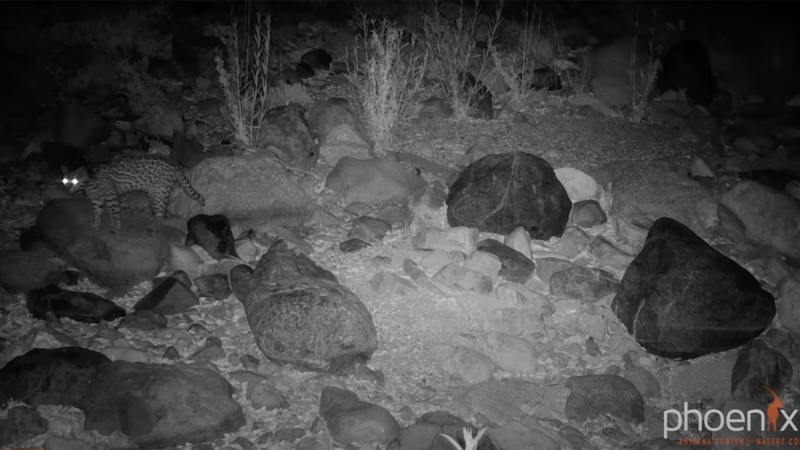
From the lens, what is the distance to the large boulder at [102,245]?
4.45 meters

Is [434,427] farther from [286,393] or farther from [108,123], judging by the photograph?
[108,123]

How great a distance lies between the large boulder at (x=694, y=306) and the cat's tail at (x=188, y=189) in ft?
10.3

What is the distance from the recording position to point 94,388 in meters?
3.52

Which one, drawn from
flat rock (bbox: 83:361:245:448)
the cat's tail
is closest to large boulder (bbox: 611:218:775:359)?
flat rock (bbox: 83:361:245:448)

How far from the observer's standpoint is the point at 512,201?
5.10 m

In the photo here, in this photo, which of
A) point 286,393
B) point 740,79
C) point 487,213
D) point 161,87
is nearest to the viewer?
point 286,393

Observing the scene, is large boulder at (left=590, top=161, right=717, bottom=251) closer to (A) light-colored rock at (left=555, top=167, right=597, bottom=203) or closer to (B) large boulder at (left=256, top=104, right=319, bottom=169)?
(A) light-colored rock at (left=555, top=167, right=597, bottom=203)

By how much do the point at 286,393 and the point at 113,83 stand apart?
15.5ft

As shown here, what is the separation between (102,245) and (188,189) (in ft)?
2.51

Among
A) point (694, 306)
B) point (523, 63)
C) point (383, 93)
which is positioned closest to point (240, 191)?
point (383, 93)

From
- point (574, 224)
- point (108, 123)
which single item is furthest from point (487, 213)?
point (108, 123)

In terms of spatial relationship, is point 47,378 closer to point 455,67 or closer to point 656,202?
point 656,202

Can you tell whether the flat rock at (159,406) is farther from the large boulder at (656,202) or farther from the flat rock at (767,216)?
the flat rock at (767,216)

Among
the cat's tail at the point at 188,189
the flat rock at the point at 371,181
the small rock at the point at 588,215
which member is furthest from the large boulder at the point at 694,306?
the cat's tail at the point at 188,189
